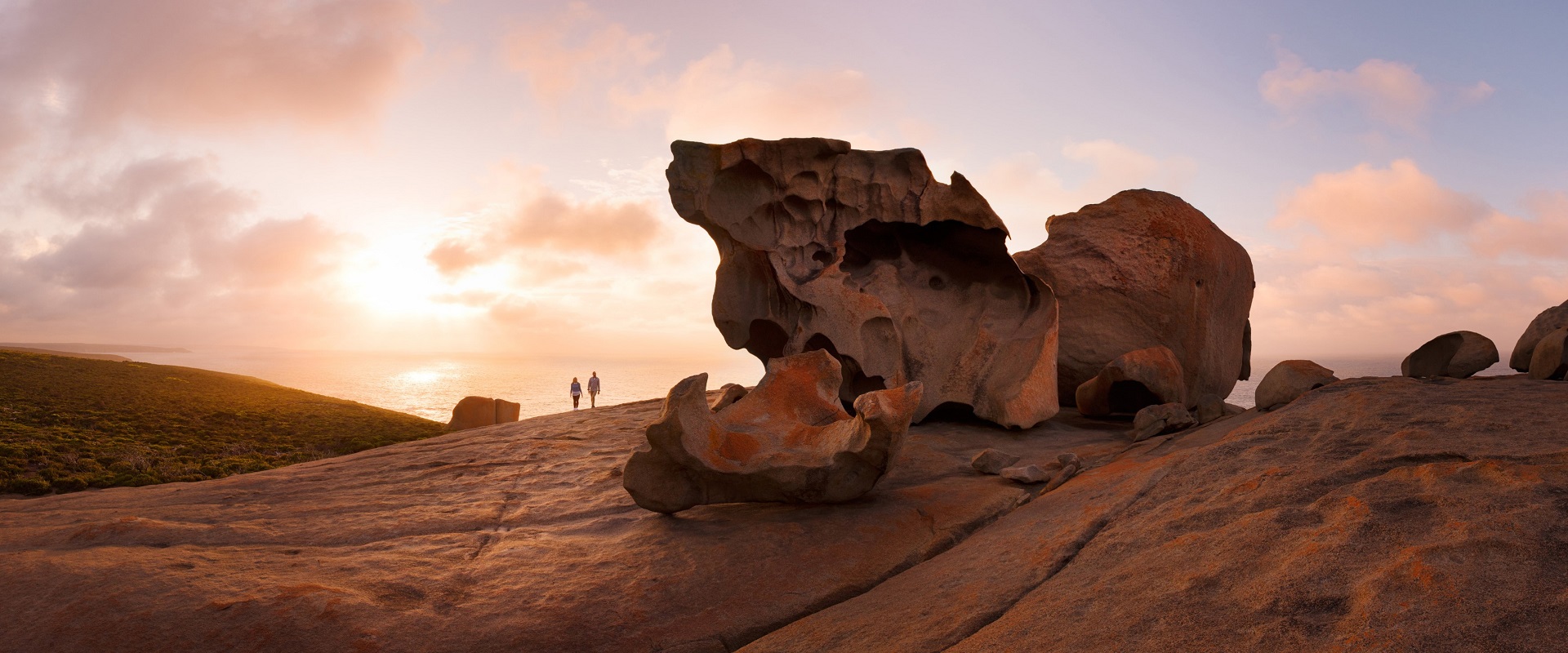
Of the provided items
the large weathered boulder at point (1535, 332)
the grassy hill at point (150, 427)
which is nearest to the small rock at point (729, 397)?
the large weathered boulder at point (1535, 332)

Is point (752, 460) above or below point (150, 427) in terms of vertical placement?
above

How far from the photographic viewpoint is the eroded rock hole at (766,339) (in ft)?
35.0

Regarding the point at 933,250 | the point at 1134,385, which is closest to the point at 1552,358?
the point at 1134,385

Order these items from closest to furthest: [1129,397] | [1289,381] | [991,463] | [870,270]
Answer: [991,463]
[1289,381]
[1129,397]
[870,270]

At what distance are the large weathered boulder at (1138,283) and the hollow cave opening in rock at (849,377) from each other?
3.06 meters

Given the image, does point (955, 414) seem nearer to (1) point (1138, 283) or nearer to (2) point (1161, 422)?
(2) point (1161, 422)

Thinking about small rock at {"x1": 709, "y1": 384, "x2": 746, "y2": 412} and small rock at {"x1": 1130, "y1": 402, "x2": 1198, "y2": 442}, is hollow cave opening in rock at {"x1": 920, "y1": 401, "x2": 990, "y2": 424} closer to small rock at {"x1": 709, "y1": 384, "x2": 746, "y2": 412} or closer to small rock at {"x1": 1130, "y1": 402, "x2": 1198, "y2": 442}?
small rock at {"x1": 1130, "y1": 402, "x2": 1198, "y2": 442}

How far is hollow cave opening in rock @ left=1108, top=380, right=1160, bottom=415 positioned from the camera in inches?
387

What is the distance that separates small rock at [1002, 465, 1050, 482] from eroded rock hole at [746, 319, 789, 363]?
4.83 m

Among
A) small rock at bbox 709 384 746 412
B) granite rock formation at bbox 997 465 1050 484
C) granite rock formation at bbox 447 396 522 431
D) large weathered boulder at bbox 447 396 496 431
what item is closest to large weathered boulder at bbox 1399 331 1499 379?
granite rock formation at bbox 997 465 1050 484

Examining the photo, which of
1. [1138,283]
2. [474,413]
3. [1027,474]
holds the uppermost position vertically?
[1138,283]

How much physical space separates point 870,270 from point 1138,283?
13.0 feet

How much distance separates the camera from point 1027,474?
232 inches

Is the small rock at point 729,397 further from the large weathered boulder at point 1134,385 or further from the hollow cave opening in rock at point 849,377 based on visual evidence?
the large weathered boulder at point 1134,385
